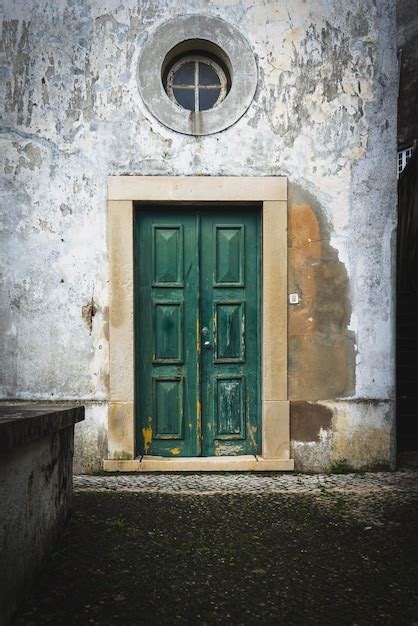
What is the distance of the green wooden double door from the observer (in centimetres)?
528

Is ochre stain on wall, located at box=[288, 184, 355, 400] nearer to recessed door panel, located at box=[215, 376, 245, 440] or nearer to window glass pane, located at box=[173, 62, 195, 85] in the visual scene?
recessed door panel, located at box=[215, 376, 245, 440]

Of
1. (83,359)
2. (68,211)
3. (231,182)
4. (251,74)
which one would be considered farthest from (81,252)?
(251,74)

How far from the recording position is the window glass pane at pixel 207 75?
5.40 metres

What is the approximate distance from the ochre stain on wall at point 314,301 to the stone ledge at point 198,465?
27.2 inches

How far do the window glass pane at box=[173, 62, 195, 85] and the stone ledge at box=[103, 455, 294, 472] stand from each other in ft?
12.2

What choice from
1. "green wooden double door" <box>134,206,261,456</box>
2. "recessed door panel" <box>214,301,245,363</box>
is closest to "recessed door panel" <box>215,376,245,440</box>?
"green wooden double door" <box>134,206,261,456</box>

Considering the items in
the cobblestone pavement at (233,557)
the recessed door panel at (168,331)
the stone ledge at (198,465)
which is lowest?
the cobblestone pavement at (233,557)

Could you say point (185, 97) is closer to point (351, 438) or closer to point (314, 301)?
point (314, 301)

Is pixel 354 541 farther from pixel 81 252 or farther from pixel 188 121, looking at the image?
pixel 188 121

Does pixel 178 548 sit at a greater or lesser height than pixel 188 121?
lesser

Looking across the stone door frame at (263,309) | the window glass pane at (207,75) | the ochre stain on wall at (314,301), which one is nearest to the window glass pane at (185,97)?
the window glass pane at (207,75)

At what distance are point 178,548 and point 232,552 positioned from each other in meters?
0.33

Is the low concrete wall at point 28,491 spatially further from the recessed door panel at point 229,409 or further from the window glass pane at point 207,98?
the window glass pane at point 207,98

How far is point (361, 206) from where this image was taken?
5.19 m
